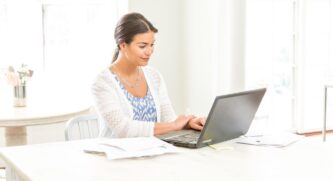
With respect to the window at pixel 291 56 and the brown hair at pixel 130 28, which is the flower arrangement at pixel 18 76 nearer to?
the brown hair at pixel 130 28

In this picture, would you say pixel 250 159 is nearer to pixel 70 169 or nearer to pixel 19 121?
pixel 70 169

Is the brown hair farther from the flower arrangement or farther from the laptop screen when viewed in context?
the flower arrangement

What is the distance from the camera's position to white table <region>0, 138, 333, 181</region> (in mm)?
1463

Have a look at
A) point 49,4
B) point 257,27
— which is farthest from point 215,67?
point 49,4

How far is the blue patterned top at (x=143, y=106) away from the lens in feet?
7.45

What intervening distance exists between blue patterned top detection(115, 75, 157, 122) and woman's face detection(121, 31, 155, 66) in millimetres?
137

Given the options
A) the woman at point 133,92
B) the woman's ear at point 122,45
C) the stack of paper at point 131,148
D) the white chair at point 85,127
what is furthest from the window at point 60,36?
the stack of paper at point 131,148

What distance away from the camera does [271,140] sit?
1965mm

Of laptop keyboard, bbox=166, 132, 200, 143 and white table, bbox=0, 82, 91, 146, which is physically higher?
laptop keyboard, bbox=166, 132, 200, 143

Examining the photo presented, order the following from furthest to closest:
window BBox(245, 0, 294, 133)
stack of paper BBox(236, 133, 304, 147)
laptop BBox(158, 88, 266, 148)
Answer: window BBox(245, 0, 294, 133)
stack of paper BBox(236, 133, 304, 147)
laptop BBox(158, 88, 266, 148)

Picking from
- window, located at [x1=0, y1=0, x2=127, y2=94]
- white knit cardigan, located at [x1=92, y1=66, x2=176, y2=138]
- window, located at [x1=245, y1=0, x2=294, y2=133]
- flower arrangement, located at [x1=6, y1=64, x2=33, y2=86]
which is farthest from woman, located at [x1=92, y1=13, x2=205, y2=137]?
window, located at [x1=245, y1=0, x2=294, y2=133]

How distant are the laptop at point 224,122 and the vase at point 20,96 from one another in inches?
68.4

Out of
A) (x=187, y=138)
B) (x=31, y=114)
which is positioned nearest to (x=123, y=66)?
(x=187, y=138)

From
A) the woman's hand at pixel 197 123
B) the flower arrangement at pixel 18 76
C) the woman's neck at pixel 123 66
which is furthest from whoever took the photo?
the flower arrangement at pixel 18 76
